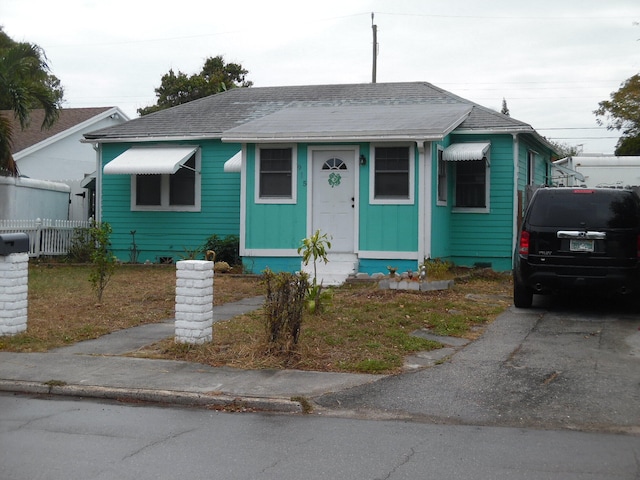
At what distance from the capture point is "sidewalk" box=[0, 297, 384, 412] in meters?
6.91

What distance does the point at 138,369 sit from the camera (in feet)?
26.3

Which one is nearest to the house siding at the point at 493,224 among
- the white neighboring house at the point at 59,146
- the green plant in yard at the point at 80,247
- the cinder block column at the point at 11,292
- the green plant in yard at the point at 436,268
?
the green plant in yard at the point at 436,268

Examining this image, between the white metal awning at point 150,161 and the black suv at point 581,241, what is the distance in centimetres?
950

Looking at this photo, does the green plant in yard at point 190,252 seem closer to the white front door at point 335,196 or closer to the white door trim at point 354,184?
the white door trim at point 354,184

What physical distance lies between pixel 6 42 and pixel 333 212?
24337 mm

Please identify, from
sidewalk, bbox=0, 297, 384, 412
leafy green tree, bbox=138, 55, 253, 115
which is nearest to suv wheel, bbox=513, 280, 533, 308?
sidewalk, bbox=0, 297, 384, 412

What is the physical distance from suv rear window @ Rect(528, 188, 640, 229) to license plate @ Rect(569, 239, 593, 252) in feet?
0.69

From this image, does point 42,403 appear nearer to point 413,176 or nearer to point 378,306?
point 378,306

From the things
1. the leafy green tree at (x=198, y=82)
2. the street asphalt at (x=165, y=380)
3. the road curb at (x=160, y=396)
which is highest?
the leafy green tree at (x=198, y=82)

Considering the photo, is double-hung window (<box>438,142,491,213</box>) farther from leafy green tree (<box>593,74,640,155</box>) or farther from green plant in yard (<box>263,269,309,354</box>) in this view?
leafy green tree (<box>593,74,640,155</box>)

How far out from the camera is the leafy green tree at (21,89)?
1927 centimetres

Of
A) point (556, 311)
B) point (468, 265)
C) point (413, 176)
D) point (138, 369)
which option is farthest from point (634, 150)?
point (138, 369)

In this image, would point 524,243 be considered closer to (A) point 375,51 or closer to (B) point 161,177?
(B) point 161,177

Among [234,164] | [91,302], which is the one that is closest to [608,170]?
[234,164]
